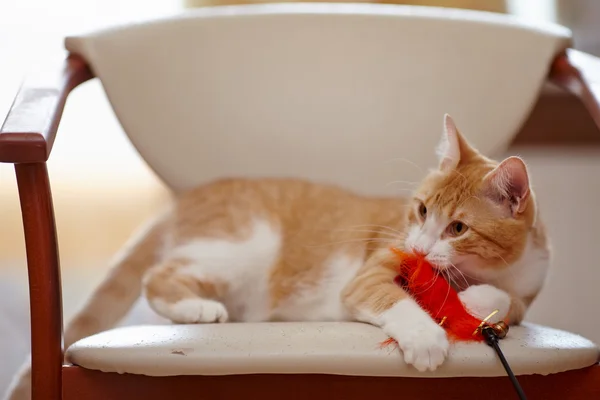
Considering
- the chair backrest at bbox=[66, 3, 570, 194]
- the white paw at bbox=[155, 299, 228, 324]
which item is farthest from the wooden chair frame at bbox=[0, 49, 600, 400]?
the chair backrest at bbox=[66, 3, 570, 194]

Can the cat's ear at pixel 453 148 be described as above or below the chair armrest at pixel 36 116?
below

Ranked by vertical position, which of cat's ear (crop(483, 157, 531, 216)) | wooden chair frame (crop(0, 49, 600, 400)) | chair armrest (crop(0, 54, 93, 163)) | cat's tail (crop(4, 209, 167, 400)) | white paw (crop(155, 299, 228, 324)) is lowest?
cat's tail (crop(4, 209, 167, 400))

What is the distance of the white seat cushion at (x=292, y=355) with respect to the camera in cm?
100

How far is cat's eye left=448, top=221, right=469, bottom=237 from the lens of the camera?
117 cm

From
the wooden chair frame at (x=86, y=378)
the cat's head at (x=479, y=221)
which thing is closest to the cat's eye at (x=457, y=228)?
the cat's head at (x=479, y=221)

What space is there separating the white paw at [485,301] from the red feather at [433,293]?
1 centimetres

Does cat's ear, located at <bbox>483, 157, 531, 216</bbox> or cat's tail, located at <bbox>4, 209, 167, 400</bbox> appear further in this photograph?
cat's tail, located at <bbox>4, 209, 167, 400</bbox>

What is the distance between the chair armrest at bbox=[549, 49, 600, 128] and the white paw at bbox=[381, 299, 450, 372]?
0.48m

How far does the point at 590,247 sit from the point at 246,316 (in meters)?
1.16

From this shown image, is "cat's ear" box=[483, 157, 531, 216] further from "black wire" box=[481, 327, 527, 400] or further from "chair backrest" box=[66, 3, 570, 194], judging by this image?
"chair backrest" box=[66, 3, 570, 194]

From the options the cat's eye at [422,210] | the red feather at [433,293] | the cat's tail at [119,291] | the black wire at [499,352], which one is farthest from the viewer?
the cat's tail at [119,291]

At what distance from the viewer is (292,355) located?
100 cm

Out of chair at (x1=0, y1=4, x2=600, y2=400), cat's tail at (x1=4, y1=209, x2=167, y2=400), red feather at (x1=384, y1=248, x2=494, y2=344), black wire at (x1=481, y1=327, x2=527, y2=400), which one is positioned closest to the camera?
black wire at (x1=481, y1=327, x2=527, y2=400)

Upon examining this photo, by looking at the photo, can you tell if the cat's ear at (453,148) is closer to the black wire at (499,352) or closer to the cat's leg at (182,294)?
the black wire at (499,352)
